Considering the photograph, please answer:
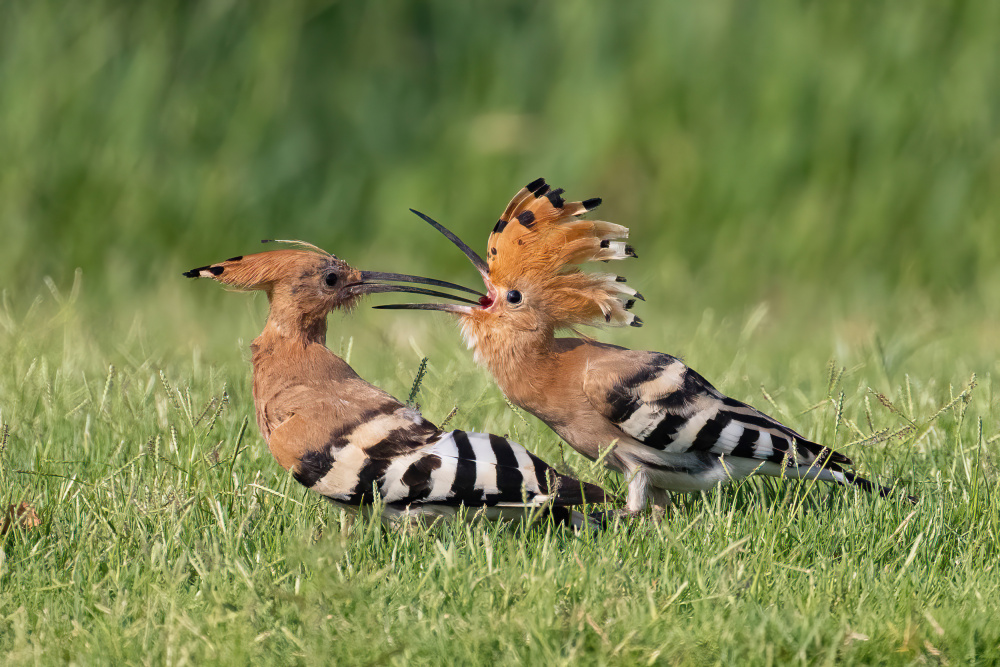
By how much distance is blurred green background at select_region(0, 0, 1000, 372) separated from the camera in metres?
8.11

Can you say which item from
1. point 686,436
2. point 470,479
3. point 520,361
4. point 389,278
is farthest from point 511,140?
point 470,479

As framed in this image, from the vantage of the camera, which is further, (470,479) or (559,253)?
(559,253)

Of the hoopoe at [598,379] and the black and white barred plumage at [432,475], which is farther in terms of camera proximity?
the hoopoe at [598,379]

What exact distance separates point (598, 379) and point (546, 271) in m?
0.42

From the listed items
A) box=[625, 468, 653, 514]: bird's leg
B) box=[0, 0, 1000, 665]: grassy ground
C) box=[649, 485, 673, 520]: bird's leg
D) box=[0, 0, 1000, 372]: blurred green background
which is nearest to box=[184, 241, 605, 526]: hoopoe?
box=[625, 468, 653, 514]: bird's leg

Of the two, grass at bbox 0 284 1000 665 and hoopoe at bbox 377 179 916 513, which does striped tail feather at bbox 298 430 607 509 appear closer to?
grass at bbox 0 284 1000 665

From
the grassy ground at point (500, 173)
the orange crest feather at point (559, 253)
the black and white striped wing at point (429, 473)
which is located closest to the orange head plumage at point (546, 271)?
the orange crest feather at point (559, 253)

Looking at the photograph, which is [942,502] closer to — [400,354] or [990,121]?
[400,354]

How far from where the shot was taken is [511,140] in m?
8.81

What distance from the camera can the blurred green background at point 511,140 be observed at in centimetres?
811

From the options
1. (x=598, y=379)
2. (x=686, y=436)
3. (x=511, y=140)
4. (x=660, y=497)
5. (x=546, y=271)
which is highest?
(x=511, y=140)

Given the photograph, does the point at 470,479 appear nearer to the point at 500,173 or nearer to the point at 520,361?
the point at 520,361

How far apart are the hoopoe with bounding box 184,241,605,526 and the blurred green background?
4.02m

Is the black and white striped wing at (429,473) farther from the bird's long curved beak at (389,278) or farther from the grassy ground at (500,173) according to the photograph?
the grassy ground at (500,173)
